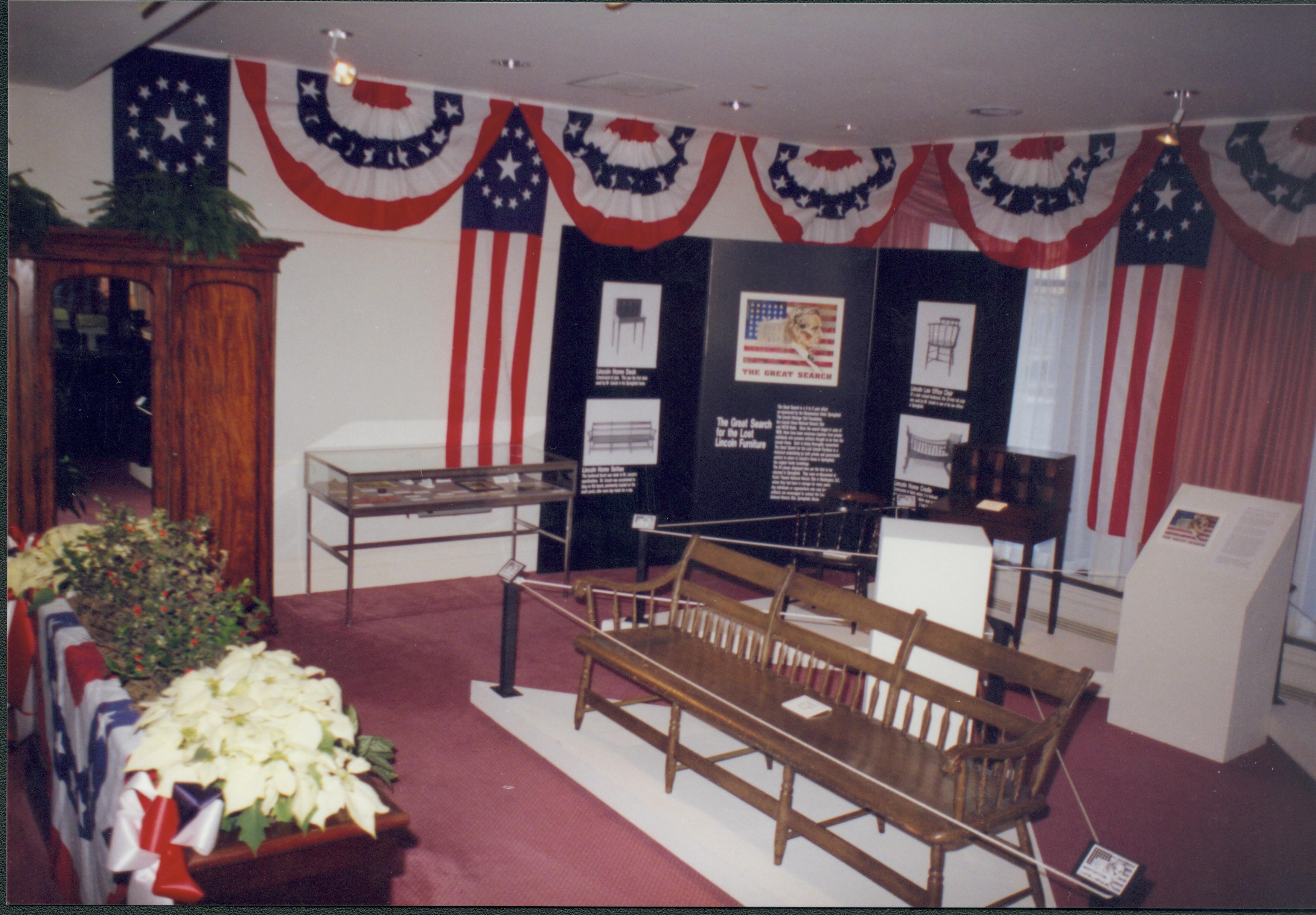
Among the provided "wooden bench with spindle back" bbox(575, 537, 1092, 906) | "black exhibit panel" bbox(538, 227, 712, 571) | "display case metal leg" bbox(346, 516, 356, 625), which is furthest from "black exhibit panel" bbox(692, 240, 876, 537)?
"wooden bench with spindle back" bbox(575, 537, 1092, 906)

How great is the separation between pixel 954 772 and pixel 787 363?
4475 millimetres

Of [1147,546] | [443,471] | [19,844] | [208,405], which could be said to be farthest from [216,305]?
[1147,546]

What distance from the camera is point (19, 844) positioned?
3340 millimetres

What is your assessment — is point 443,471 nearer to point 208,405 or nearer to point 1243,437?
point 208,405

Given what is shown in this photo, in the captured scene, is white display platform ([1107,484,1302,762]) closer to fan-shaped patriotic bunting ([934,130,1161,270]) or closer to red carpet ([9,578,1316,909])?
red carpet ([9,578,1316,909])

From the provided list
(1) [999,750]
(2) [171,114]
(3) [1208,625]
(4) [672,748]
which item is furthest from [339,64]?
(3) [1208,625]

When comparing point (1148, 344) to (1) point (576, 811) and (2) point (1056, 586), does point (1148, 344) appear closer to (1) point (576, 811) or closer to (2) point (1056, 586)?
(2) point (1056, 586)

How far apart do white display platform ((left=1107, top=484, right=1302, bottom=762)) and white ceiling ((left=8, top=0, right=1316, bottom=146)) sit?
7.03 ft

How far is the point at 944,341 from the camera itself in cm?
680

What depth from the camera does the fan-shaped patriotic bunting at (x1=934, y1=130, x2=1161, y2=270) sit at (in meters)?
5.95

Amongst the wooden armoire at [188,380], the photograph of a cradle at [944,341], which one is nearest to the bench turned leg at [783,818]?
the wooden armoire at [188,380]

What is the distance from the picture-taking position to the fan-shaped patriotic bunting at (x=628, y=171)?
21.7ft

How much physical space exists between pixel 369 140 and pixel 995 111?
3797 millimetres

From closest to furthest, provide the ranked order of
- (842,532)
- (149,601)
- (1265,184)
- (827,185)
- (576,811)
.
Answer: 1. (149,601)
2. (576,811)
3. (1265,184)
4. (842,532)
5. (827,185)
